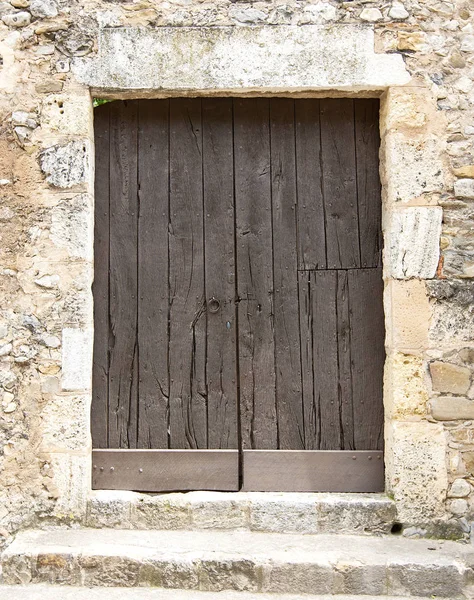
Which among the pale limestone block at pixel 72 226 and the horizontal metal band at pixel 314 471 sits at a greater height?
the pale limestone block at pixel 72 226

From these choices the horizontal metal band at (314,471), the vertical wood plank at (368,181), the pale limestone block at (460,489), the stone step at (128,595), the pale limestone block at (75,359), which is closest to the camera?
the stone step at (128,595)

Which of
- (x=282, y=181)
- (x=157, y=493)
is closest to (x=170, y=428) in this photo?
(x=157, y=493)

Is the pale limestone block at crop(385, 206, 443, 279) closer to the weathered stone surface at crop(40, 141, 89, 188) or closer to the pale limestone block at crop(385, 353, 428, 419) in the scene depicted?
the pale limestone block at crop(385, 353, 428, 419)

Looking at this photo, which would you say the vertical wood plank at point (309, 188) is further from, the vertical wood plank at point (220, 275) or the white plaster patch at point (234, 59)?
the vertical wood plank at point (220, 275)

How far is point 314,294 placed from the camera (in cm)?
360

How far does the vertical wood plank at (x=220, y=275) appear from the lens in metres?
3.59

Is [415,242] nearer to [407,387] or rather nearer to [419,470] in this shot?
[407,387]

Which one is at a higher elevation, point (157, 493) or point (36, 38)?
point (36, 38)

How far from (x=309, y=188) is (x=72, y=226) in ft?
4.33

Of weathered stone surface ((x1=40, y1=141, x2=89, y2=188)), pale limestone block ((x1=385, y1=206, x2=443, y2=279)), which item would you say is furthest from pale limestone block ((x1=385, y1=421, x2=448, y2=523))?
weathered stone surface ((x1=40, y1=141, x2=89, y2=188))

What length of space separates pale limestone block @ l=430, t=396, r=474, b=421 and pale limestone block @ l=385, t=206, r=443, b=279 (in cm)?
65

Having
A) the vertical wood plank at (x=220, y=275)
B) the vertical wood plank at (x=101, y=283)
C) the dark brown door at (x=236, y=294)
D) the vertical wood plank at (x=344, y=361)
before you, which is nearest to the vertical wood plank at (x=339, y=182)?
the dark brown door at (x=236, y=294)

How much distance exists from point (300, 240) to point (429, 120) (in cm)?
93

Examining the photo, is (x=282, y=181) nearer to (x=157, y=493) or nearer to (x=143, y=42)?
(x=143, y=42)
